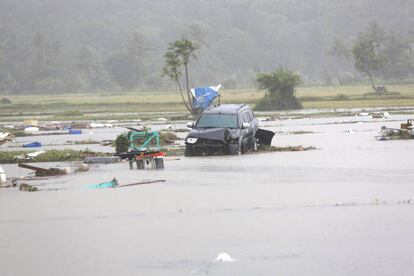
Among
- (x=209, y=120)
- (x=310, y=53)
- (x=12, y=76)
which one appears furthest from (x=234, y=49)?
(x=209, y=120)

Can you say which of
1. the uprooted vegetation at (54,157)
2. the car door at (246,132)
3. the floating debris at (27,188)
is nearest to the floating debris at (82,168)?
the uprooted vegetation at (54,157)

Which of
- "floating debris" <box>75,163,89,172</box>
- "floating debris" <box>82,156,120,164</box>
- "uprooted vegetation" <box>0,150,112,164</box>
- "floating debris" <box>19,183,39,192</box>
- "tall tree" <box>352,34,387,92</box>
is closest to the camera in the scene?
"floating debris" <box>19,183,39,192</box>

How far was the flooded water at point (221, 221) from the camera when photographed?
12.8 meters

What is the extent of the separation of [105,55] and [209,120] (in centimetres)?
16537

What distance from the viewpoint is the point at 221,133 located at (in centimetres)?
3039

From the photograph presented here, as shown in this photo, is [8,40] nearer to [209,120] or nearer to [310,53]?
[310,53]

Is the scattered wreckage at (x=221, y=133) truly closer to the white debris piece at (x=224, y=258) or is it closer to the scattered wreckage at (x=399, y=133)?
the scattered wreckage at (x=399, y=133)

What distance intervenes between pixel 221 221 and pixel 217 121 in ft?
49.5

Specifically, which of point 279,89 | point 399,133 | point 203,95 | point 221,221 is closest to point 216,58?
point 279,89

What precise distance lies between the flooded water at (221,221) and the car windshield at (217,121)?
3591 mm

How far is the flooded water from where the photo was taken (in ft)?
42.1

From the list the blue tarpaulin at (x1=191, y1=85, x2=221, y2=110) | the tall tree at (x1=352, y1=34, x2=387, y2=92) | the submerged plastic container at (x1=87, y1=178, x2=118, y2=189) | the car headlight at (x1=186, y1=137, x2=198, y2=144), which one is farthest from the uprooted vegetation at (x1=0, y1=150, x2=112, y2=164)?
the tall tree at (x1=352, y1=34, x2=387, y2=92)

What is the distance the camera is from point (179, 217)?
55.8 ft

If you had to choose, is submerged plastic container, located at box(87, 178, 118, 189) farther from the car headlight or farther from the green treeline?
the green treeline
